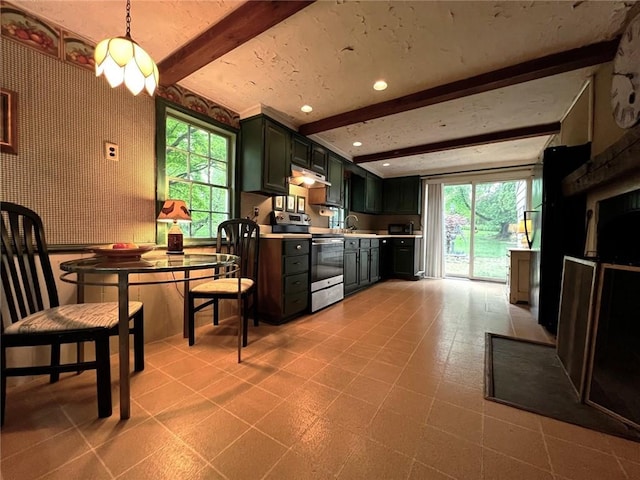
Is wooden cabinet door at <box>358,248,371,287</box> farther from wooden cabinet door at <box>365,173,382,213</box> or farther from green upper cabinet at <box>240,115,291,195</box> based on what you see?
green upper cabinet at <box>240,115,291,195</box>

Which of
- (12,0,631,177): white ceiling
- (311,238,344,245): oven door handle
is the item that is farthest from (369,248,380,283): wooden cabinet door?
(12,0,631,177): white ceiling

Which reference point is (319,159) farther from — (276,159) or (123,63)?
(123,63)

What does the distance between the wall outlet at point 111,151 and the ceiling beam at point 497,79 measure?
2329mm

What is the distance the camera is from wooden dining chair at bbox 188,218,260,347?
2107 mm

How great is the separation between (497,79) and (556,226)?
1538mm

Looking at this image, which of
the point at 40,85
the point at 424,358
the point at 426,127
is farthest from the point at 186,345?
the point at 426,127

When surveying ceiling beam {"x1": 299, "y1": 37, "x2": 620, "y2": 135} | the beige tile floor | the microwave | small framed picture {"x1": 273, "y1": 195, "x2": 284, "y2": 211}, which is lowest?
the beige tile floor

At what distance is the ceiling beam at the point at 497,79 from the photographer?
193cm

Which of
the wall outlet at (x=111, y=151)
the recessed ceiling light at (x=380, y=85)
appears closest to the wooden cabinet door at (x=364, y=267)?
the recessed ceiling light at (x=380, y=85)

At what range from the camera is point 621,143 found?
155cm

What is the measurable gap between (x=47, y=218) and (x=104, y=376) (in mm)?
1191

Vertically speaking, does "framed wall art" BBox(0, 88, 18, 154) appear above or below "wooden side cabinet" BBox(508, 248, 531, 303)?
above

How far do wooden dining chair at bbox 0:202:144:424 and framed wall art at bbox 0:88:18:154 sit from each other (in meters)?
0.42

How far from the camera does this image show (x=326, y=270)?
3.29m
